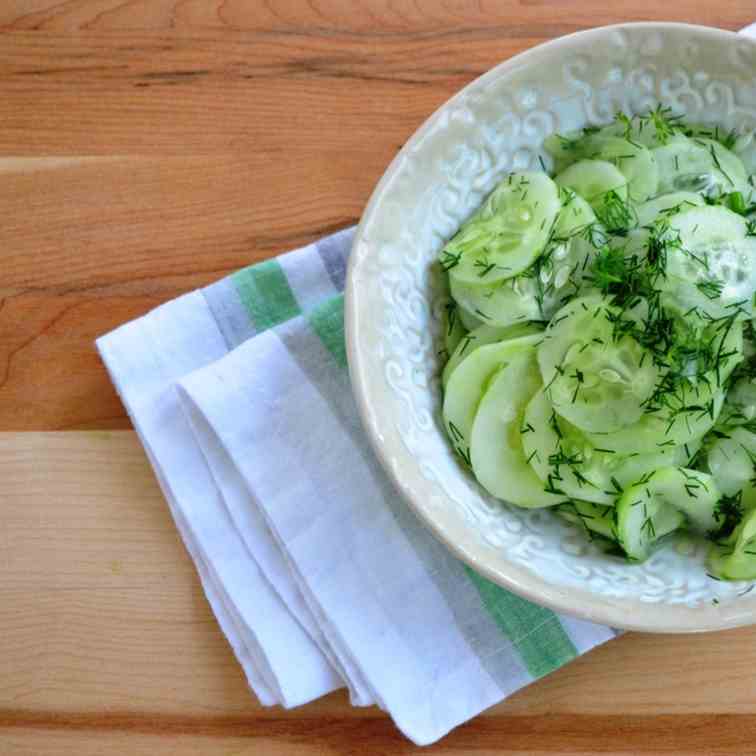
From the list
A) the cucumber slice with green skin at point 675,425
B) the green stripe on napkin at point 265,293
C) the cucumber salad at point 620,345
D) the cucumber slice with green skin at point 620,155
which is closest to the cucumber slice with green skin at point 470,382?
the cucumber salad at point 620,345

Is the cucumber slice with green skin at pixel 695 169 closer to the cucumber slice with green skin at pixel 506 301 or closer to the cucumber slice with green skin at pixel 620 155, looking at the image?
the cucumber slice with green skin at pixel 620 155

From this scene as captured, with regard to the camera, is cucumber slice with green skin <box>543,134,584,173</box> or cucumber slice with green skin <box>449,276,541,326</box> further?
cucumber slice with green skin <box>543,134,584,173</box>

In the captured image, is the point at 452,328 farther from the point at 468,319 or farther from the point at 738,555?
the point at 738,555

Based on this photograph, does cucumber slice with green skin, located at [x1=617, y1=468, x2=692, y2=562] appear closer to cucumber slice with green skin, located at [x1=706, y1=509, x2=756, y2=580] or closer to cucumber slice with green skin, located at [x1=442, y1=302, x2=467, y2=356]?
cucumber slice with green skin, located at [x1=706, y1=509, x2=756, y2=580]

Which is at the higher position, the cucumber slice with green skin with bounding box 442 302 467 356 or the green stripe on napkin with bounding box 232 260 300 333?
the cucumber slice with green skin with bounding box 442 302 467 356

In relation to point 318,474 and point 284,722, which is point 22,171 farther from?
point 284,722

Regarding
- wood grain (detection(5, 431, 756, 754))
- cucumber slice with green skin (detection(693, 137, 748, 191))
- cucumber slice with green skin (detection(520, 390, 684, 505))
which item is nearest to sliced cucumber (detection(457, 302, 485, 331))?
cucumber slice with green skin (detection(520, 390, 684, 505))

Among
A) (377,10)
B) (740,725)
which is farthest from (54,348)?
(740,725)
